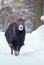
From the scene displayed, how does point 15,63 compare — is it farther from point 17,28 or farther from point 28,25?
point 28,25

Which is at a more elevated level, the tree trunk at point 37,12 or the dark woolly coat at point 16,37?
the dark woolly coat at point 16,37

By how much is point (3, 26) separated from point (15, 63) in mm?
5037

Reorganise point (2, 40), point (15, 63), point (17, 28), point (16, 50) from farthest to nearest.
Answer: point (2, 40) → point (16, 50) → point (17, 28) → point (15, 63)

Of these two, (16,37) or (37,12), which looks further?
(37,12)

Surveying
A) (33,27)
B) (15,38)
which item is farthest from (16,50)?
(33,27)

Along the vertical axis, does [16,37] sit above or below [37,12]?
above

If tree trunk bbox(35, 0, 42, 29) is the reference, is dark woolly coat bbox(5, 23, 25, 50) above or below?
above

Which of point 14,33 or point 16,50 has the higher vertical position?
point 14,33

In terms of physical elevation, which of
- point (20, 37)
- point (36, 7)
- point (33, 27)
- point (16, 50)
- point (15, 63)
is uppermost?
point (15, 63)

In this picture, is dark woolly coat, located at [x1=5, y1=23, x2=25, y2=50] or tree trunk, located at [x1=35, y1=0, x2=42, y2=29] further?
tree trunk, located at [x1=35, y1=0, x2=42, y2=29]

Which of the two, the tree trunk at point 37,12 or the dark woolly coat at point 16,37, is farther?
the tree trunk at point 37,12

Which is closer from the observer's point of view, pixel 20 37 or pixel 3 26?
pixel 20 37

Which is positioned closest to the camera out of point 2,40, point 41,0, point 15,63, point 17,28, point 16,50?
point 15,63

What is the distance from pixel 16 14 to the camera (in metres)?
6.67
